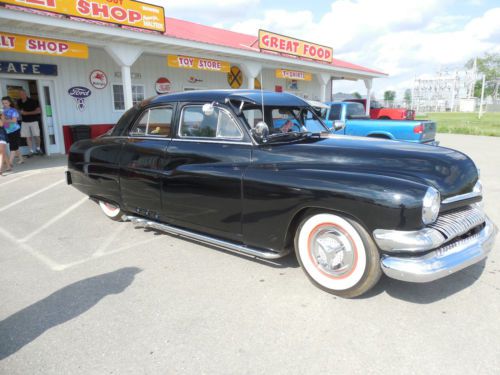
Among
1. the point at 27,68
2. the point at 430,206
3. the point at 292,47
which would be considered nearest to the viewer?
the point at 430,206

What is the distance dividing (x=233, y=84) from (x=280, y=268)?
1517 centimetres

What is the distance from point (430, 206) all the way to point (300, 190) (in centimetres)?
98

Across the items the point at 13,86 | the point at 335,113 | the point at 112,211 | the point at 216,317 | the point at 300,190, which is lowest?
the point at 216,317

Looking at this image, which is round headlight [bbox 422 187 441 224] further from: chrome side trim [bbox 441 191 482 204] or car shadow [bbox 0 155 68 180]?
car shadow [bbox 0 155 68 180]

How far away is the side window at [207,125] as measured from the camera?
12.0 ft

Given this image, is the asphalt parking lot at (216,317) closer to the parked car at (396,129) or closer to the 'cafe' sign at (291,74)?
the parked car at (396,129)

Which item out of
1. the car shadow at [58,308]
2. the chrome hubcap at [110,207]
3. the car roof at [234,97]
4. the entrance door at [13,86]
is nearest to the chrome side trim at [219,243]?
the car shadow at [58,308]

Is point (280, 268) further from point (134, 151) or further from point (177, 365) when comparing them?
point (134, 151)

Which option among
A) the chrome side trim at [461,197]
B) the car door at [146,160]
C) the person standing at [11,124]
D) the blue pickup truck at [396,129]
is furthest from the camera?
the blue pickup truck at [396,129]

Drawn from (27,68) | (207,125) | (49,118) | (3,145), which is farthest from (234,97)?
(49,118)

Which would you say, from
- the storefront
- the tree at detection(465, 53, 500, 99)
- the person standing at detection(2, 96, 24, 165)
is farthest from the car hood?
the tree at detection(465, 53, 500, 99)

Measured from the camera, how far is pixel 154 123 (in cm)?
435

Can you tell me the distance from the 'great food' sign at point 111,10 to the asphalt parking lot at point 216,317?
22.3ft

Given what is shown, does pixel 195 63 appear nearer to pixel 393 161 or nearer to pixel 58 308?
pixel 393 161
